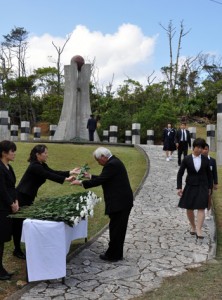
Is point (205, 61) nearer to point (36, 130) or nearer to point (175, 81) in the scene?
point (175, 81)

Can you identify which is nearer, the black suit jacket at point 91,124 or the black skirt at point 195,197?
the black skirt at point 195,197

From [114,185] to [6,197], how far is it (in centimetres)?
143

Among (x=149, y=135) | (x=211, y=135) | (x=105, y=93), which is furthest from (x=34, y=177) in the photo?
(x=105, y=93)

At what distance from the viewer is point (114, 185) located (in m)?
5.36

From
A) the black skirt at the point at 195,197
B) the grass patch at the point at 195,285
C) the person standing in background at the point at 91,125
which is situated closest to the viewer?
the grass patch at the point at 195,285

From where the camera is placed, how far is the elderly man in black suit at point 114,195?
17.4 ft

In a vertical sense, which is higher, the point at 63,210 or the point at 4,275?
the point at 63,210

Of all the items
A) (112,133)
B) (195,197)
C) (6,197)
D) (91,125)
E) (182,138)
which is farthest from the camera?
(112,133)

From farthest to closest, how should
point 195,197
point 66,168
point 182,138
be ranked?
point 182,138
point 66,168
point 195,197

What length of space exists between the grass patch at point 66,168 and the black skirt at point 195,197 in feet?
5.11

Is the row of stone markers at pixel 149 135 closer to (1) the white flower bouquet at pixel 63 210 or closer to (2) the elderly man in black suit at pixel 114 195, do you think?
(2) the elderly man in black suit at pixel 114 195

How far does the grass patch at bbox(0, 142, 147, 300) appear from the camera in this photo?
510 cm

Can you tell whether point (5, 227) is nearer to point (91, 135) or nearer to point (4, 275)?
point (4, 275)

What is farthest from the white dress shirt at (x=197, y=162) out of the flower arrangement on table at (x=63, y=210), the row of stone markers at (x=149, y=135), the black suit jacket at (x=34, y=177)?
the row of stone markers at (x=149, y=135)
